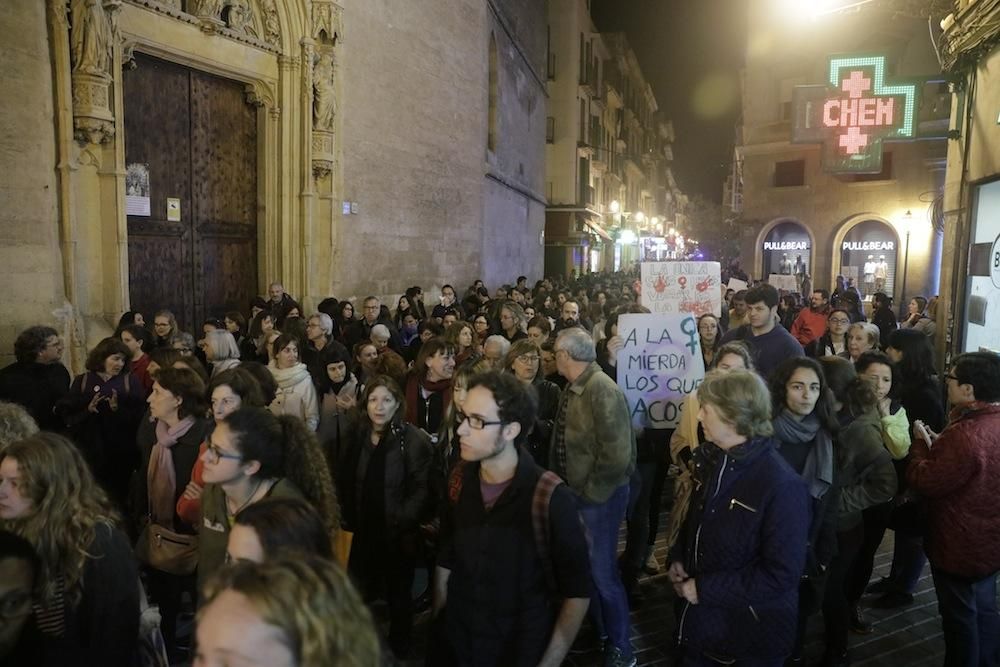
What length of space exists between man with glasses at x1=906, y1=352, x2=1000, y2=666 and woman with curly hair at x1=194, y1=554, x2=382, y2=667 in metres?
3.35

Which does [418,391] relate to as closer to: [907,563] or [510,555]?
[510,555]

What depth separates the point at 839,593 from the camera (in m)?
4.29

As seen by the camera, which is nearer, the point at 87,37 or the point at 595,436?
the point at 595,436

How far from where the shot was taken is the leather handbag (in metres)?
3.96

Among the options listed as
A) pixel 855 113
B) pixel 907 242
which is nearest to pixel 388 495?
pixel 855 113

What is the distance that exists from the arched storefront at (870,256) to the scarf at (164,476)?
2626 centimetres

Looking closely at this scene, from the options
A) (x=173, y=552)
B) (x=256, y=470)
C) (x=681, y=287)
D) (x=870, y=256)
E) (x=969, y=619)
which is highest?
(x=870, y=256)

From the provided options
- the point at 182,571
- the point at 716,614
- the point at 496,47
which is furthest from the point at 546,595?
the point at 496,47

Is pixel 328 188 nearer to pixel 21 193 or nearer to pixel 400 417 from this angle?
pixel 21 193

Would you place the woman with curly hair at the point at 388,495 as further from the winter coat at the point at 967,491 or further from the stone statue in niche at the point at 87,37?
the stone statue in niche at the point at 87,37

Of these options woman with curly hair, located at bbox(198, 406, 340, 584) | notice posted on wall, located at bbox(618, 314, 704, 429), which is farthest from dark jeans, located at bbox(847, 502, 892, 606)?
woman with curly hair, located at bbox(198, 406, 340, 584)

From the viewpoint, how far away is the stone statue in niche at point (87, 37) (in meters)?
7.98

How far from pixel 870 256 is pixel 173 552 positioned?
27.5 meters

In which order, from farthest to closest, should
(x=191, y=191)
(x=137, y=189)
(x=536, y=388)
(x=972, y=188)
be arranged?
(x=191, y=191)
(x=137, y=189)
(x=972, y=188)
(x=536, y=388)
